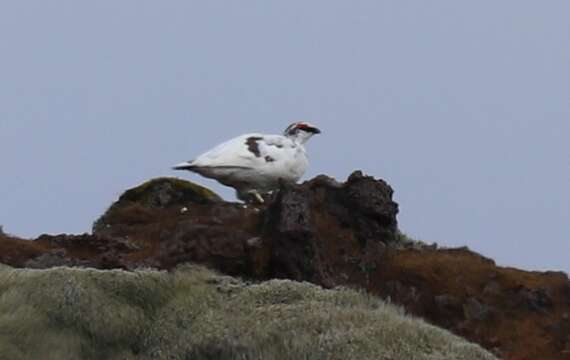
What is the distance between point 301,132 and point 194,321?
44.9 ft

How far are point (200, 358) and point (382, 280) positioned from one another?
264 inches

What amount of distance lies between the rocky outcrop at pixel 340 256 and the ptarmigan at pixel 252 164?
100 inches

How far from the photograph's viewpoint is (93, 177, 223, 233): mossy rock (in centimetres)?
2683

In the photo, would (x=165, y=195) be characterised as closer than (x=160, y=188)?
Yes

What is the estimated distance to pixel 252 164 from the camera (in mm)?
28625

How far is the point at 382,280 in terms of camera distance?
23.7 metres

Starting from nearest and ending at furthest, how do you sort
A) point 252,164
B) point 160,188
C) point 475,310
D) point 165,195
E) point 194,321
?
point 194,321, point 475,310, point 165,195, point 160,188, point 252,164

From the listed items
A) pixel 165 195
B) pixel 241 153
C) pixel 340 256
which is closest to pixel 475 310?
pixel 340 256

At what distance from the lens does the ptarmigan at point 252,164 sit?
28.7 metres

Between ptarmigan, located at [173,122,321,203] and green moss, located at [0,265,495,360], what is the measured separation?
405 inches

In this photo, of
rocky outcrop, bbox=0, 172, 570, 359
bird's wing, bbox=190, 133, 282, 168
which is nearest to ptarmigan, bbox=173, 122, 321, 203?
bird's wing, bbox=190, 133, 282, 168

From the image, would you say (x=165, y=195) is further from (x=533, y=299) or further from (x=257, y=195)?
(x=533, y=299)

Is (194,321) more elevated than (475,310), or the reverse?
(475,310)

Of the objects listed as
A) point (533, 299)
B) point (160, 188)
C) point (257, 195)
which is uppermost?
point (257, 195)
